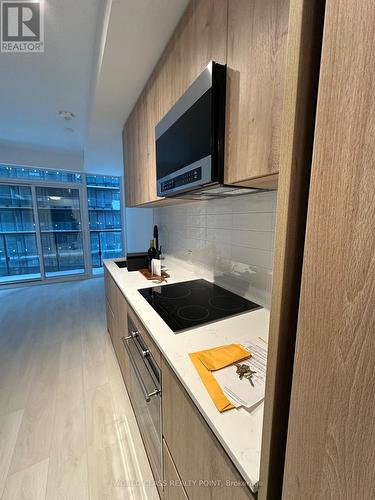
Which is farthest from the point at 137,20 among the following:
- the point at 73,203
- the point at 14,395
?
the point at 73,203

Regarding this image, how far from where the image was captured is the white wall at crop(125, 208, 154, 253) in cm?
339

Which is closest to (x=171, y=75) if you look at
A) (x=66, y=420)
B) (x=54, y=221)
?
(x=66, y=420)

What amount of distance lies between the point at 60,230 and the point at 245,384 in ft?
16.4

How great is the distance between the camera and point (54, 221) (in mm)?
4520

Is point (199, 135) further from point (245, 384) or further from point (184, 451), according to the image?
point (184, 451)

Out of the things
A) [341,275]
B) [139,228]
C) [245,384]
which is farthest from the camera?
[139,228]

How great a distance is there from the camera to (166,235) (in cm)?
236

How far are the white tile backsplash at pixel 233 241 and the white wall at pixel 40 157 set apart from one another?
3.41 m

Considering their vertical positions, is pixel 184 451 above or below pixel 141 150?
below

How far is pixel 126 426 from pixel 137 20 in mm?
2279

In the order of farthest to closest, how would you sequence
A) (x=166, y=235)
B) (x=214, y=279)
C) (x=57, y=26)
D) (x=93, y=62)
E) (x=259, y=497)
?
(x=166, y=235) → (x=93, y=62) → (x=214, y=279) → (x=57, y=26) → (x=259, y=497)

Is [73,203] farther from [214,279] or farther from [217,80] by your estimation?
[217,80]

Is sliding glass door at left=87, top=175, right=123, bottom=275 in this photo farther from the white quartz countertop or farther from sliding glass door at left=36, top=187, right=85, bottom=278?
the white quartz countertop

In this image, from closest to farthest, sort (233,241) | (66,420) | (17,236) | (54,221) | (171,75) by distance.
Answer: (171,75) < (233,241) < (66,420) < (17,236) < (54,221)
